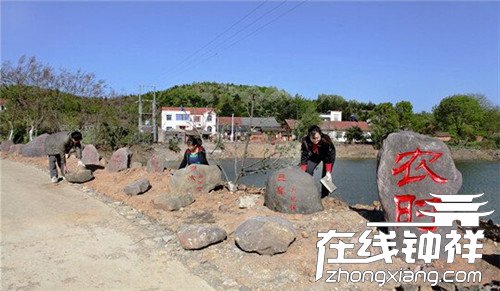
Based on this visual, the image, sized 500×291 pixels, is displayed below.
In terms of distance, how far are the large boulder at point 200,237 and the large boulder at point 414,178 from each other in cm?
217

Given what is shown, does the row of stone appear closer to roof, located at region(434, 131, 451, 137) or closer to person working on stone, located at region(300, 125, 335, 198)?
person working on stone, located at region(300, 125, 335, 198)

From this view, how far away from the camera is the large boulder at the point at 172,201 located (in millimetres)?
7188

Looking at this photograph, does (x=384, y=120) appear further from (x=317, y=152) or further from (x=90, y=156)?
(x=317, y=152)

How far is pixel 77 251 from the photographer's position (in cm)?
538

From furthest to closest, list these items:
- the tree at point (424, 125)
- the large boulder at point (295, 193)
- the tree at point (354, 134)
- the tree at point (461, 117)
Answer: the tree at point (354, 134), the tree at point (424, 125), the tree at point (461, 117), the large boulder at point (295, 193)

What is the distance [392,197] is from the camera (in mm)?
5199

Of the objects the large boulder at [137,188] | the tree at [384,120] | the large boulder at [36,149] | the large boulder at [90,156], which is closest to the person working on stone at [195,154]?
the large boulder at [137,188]

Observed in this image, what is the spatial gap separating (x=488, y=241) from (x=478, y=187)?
16679mm

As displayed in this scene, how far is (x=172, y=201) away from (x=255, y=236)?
2.63m

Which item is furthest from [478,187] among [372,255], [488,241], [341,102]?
[341,102]

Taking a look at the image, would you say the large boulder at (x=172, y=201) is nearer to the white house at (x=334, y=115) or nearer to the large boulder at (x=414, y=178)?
the large boulder at (x=414, y=178)

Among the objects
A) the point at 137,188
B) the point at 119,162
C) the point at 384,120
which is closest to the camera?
the point at 137,188

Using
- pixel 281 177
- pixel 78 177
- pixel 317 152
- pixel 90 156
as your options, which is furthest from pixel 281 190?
pixel 90 156

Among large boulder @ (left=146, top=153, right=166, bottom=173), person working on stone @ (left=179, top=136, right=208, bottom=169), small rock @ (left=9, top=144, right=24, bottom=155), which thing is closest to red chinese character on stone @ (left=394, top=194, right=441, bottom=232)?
person working on stone @ (left=179, top=136, right=208, bottom=169)
